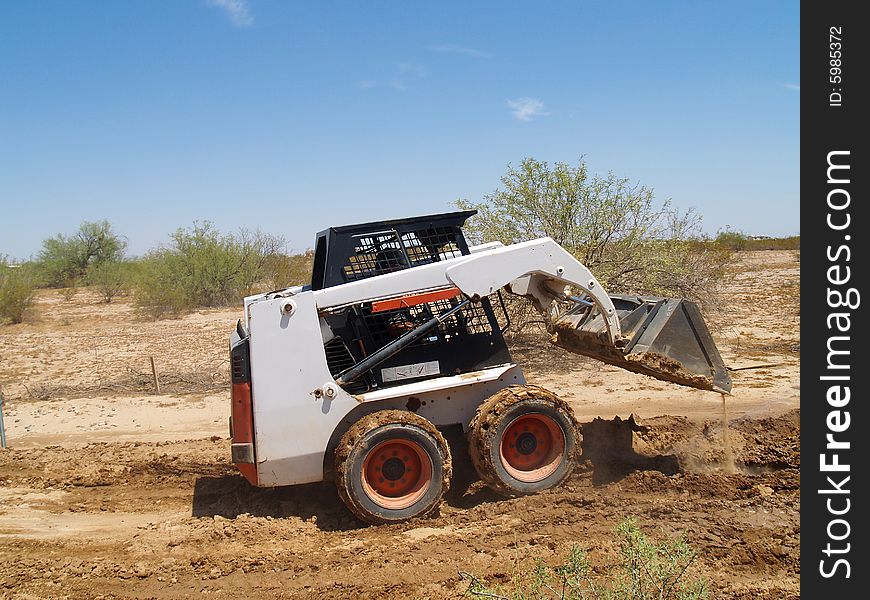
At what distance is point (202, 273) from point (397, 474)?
76.7ft

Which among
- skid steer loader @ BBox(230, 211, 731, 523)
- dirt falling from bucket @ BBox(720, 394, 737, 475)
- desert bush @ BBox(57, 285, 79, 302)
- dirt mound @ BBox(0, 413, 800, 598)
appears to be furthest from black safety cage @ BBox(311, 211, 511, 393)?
desert bush @ BBox(57, 285, 79, 302)

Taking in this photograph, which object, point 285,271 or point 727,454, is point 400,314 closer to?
point 727,454

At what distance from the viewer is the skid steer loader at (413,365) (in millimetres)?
5480

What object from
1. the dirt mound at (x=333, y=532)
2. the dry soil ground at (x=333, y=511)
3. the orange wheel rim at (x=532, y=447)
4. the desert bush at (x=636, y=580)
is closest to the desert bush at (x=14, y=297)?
the dry soil ground at (x=333, y=511)

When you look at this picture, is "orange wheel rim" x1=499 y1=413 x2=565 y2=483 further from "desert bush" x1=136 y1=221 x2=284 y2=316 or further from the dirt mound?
"desert bush" x1=136 y1=221 x2=284 y2=316

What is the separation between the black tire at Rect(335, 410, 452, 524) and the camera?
5.47 metres

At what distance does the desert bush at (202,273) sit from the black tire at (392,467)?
2202cm

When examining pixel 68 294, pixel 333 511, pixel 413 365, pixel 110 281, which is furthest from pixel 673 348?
pixel 68 294

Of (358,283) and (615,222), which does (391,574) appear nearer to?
(358,283)

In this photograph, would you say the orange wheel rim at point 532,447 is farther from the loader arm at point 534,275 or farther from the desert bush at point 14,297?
the desert bush at point 14,297

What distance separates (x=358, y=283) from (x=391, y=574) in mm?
2221

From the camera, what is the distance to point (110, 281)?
33000 mm
